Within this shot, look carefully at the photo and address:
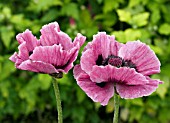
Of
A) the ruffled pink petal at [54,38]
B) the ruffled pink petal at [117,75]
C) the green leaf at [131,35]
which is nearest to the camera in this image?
the ruffled pink petal at [117,75]

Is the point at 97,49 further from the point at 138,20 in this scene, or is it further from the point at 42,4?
the point at 42,4

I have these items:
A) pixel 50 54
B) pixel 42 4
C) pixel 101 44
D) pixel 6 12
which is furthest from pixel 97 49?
pixel 6 12

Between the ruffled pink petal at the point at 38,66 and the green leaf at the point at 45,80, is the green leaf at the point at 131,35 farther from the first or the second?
the ruffled pink petal at the point at 38,66

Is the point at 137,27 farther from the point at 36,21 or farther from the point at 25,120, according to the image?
the point at 25,120

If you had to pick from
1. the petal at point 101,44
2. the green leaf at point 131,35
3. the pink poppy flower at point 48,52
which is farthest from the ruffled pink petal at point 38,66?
the green leaf at point 131,35

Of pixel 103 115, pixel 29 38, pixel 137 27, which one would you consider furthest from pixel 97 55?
pixel 103 115

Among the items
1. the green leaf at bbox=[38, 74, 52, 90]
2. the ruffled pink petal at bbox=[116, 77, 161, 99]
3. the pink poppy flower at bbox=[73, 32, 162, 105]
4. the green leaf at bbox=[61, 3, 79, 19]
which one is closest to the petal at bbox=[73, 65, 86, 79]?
the pink poppy flower at bbox=[73, 32, 162, 105]

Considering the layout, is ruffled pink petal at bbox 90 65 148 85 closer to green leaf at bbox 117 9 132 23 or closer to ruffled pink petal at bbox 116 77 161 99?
ruffled pink petal at bbox 116 77 161 99
